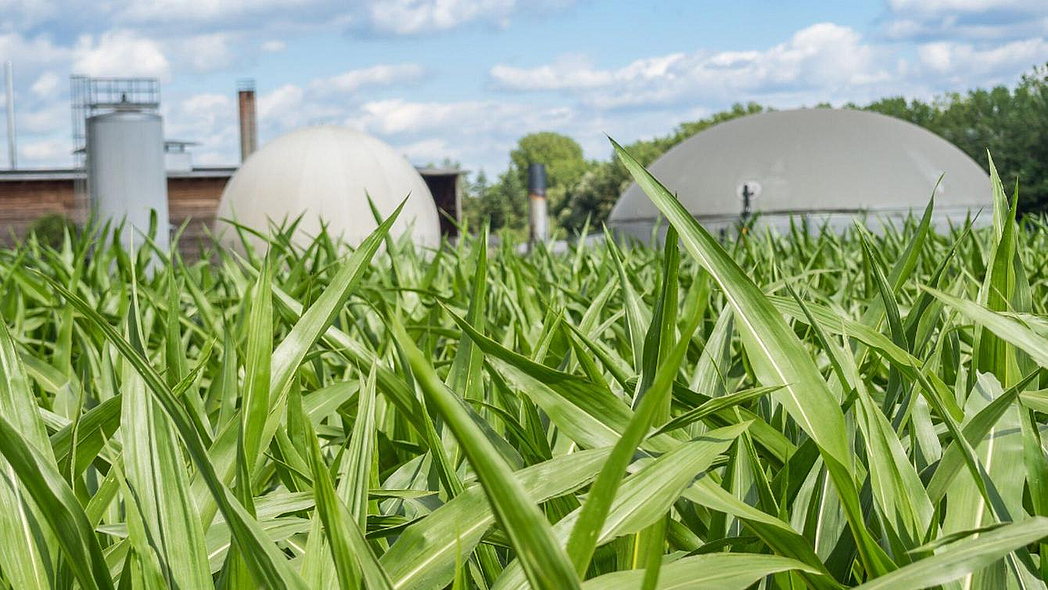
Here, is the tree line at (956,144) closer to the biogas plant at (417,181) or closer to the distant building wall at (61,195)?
the biogas plant at (417,181)

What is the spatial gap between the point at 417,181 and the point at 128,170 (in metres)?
3.74

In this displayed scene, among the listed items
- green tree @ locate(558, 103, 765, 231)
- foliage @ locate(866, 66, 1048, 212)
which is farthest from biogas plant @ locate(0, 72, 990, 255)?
green tree @ locate(558, 103, 765, 231)

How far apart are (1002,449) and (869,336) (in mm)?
158

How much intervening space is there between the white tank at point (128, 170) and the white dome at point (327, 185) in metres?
1.89

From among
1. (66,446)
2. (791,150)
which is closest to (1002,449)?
(66,446)

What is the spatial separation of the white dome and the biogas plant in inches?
0.6

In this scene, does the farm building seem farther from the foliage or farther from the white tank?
the foliage

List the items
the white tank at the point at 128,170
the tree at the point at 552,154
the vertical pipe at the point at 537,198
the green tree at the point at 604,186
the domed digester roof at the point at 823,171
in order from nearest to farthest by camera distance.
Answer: the white tank at the point at 128,170 → the domed digester roof at the point at 823,171 → the vertical pipe at the point at 537,198 → the green tree at the point at 604,186 → the tree at the point at 552,154

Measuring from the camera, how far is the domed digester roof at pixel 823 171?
15.9m

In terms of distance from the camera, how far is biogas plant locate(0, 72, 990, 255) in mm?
6281

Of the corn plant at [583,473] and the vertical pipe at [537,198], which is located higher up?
the corn plant at [583,473]

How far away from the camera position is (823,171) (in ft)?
53.4

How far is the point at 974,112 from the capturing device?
43.9m

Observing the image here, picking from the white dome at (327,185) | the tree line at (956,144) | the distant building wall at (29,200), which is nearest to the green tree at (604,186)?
the tree line at (956,144)
